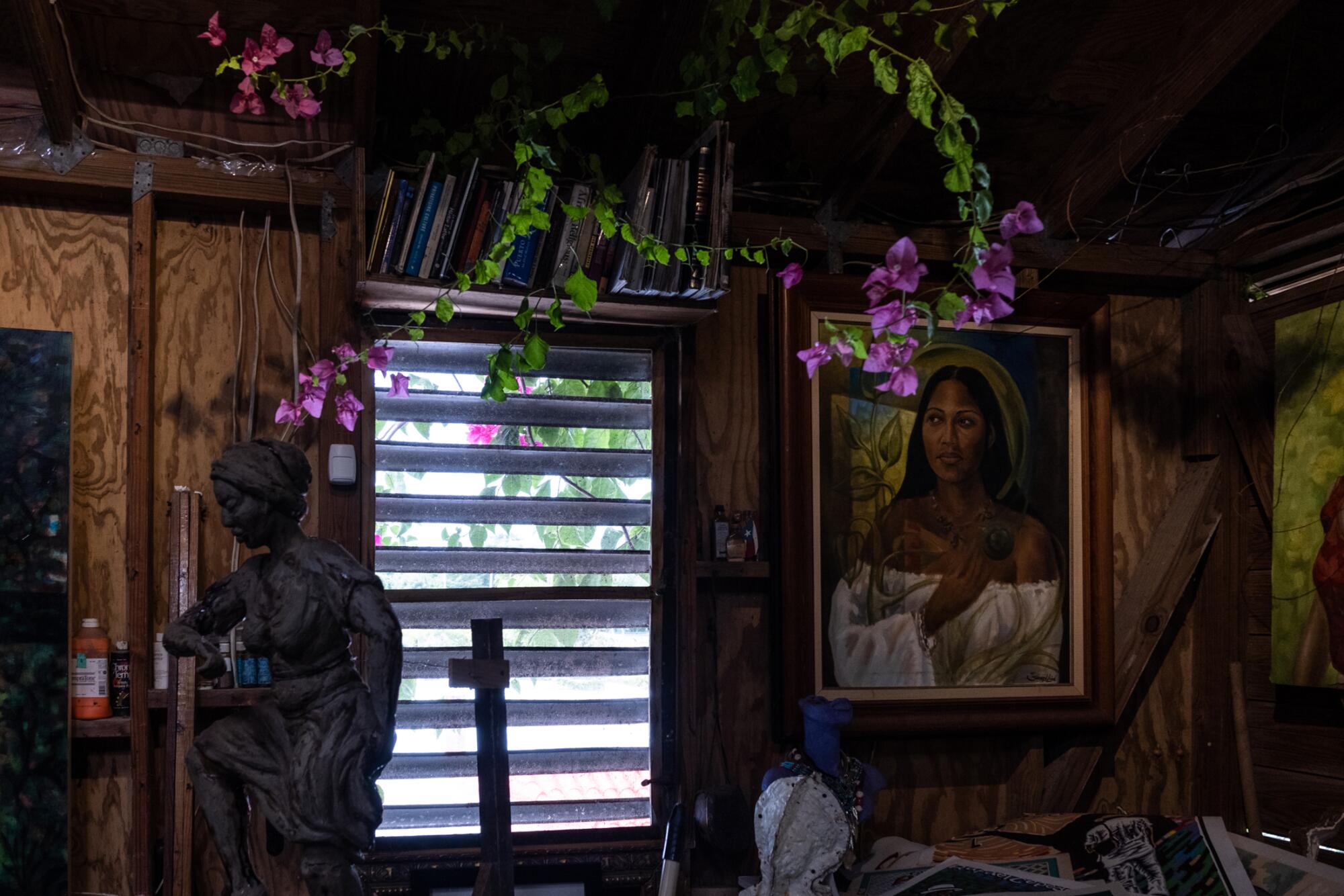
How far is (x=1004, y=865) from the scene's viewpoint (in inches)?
121

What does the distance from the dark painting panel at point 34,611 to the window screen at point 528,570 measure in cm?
75

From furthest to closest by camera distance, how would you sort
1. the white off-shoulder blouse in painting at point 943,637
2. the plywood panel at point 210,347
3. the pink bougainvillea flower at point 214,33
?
1. the white off-shoulder blouse in painting at point 943,637
2. the plywood panel at point 210,347
3. the pink bougainvillea flower at point 214,33

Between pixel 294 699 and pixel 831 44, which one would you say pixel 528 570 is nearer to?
pixel 294 699

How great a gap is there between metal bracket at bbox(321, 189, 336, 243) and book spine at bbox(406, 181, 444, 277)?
0.35 meters

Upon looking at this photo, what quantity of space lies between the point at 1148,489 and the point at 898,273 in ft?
6.35

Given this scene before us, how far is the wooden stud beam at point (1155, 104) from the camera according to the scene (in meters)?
3.00

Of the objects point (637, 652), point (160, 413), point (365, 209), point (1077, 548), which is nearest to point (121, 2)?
point (365, 209)

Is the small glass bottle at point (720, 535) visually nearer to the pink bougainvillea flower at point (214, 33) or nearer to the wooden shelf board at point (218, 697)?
the wooden shelf board at point (218, 697)

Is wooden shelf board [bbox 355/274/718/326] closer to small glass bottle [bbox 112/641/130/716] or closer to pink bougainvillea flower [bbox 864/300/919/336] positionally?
pink bougainvillea flower [bbox 864/300/919/336]

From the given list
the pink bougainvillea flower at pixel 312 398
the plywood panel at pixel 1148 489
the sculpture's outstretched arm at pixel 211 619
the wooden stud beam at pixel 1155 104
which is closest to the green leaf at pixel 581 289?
the pink bougainvillea flower at pixel 312 398

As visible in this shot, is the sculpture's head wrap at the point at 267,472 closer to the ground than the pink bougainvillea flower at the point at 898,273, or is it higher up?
closer to the ground

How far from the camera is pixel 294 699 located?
226cm

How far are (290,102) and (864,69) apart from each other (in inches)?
58.5

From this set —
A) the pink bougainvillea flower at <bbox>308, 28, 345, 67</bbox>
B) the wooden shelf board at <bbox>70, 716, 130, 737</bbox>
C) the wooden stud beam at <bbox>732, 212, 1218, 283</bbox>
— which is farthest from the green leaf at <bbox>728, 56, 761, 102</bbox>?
the wooden shelf board at <bbox>70, 716, 130, 737</bbox>
